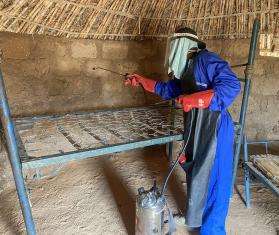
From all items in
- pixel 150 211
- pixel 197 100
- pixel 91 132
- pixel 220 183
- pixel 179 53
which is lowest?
pixel 150 211

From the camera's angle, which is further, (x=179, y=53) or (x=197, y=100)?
(x=179, y=53)

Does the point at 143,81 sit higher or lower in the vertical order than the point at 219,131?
higher

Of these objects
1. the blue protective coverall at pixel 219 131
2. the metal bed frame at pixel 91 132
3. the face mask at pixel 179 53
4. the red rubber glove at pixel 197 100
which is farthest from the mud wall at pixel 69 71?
the red rubber glove at pixel 197 100

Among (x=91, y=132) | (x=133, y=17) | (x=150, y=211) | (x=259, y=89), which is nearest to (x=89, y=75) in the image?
(x=133, y=17)

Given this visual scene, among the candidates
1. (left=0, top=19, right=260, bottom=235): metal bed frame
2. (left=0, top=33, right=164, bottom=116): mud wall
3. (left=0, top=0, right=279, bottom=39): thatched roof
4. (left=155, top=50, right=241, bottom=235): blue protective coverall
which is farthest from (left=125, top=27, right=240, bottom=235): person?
(left=0, top=33, right=164, bottom=116): mud wall

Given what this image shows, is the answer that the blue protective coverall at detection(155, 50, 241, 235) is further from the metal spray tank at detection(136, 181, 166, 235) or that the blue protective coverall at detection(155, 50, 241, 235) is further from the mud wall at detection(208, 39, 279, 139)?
the mud wall at detection(208, 39, 279, 139)

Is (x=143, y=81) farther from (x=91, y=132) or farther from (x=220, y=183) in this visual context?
(x=220, y=183)

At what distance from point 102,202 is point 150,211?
78cm

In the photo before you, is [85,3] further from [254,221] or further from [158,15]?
[254,221]

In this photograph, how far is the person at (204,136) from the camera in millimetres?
1726

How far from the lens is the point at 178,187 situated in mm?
2562

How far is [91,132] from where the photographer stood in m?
2.00

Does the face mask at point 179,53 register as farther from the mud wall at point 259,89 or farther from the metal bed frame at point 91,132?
the mud wall at point 259,89

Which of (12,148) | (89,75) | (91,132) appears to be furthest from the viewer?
(89,75)
